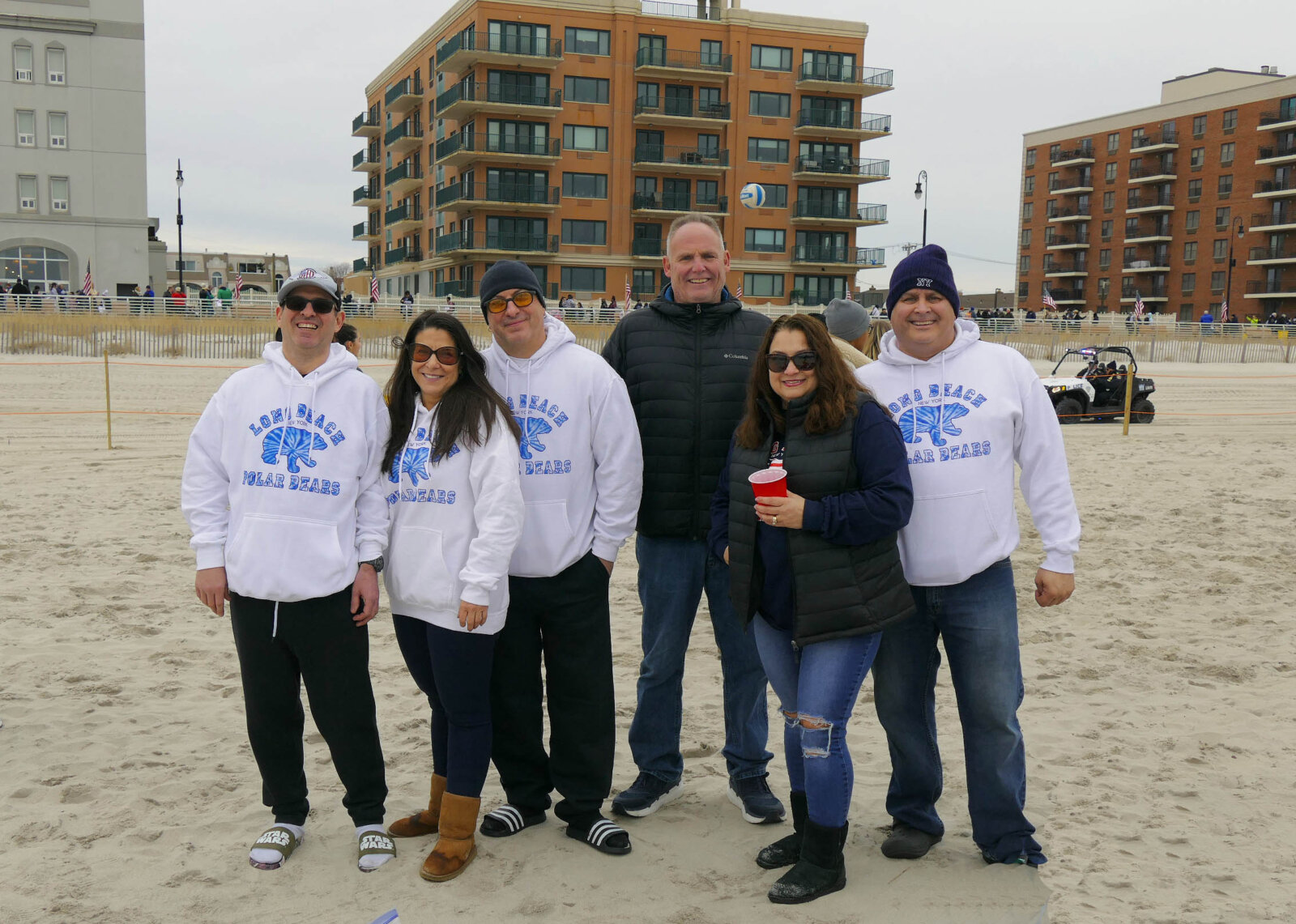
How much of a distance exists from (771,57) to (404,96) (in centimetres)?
2136

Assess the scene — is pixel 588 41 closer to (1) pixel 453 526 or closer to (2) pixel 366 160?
(2) pixel 366 160

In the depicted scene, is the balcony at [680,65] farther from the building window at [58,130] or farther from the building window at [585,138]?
the building window at [58,130]

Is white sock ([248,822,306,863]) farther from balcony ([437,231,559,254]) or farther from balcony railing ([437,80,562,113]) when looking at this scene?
balcony railing ([437,80,562,113])

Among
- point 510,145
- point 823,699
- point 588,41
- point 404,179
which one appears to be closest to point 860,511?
point 823,699

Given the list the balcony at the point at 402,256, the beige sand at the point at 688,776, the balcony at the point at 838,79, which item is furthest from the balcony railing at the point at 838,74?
the beige sand at the point at 688,776

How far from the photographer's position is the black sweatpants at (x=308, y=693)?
357 cm

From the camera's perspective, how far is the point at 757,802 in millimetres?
4086

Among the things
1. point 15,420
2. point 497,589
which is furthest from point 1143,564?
point 15,420

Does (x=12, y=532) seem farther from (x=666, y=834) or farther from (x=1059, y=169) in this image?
(x=1059, y=169)

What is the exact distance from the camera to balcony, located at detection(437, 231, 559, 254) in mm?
50469

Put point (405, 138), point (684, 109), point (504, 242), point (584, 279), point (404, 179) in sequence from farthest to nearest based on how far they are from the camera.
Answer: point (404, 179) < point (405, 138) < point (584, 279) < point (684, 109) < point (504, 242)

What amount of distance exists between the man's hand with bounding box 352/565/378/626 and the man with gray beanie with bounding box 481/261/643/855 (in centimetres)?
48

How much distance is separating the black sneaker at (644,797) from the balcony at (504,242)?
4769 cm

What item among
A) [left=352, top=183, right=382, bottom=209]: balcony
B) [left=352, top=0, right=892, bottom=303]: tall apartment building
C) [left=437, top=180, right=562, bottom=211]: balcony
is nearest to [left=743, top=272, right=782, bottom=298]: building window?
[left=352, top=0, right=892, bottom=303]: tall apartment building
